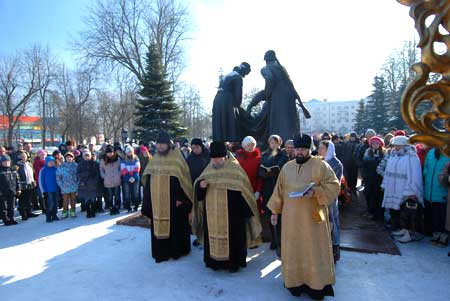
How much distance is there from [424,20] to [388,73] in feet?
Answer: 125

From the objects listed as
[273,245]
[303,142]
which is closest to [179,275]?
[273,245]

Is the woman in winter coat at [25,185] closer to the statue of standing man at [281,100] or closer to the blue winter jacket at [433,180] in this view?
the statue of standing man at [281,100]

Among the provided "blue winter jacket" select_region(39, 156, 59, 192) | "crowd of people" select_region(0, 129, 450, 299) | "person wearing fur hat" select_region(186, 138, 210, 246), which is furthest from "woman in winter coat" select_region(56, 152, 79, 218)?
"person wearing fur hat" select_region(186, 138, 210, 246)

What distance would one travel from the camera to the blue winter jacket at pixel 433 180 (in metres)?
5.10

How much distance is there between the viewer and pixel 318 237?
3.38m

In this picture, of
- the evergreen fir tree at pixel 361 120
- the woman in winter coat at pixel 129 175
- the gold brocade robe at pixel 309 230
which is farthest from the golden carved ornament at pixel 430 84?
the evergreen fir tree at pixel 361 120

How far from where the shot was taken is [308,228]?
339 cm

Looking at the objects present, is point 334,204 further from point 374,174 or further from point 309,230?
point 374,174

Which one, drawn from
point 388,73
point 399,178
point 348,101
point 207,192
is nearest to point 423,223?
point 399,178

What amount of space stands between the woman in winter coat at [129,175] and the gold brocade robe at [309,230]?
5.81 m

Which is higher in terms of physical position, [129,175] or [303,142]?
[303,142]

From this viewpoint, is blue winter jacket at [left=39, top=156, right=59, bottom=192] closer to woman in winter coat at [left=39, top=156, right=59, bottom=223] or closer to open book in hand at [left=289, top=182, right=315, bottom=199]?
woman in winter coat at [left=39, top=156, right=59, bottom=223]

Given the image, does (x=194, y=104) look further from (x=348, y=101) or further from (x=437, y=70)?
(x=348, y=101)

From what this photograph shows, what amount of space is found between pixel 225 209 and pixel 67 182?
5573mm
